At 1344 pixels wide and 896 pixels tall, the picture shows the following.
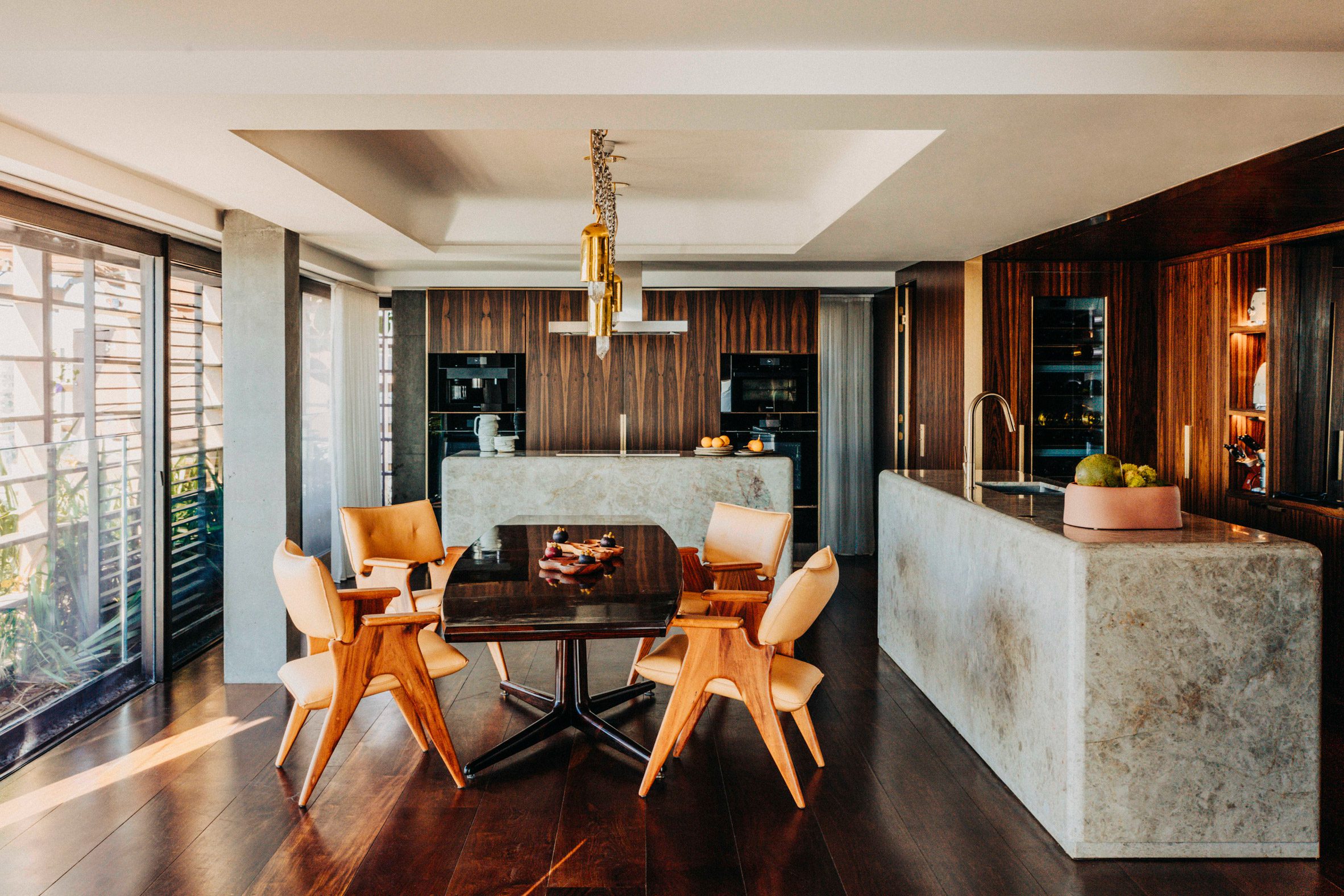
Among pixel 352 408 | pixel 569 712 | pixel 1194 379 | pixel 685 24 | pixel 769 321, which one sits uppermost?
pixel 685 24

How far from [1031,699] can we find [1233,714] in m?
0.56

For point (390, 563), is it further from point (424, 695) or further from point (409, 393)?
point (409, 393)

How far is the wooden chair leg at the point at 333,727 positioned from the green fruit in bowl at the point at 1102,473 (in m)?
2.55

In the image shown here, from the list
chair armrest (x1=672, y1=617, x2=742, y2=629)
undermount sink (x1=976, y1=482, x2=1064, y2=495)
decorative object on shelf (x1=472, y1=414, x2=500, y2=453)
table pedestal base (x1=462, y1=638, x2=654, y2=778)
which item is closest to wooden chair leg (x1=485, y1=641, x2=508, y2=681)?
table pedestal base (x1=462, y1=638, x2=654, y2=778)

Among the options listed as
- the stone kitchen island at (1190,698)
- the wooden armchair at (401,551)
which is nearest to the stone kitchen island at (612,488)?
the wooden armchair at (401,551)

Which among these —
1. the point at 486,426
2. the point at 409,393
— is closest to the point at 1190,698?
the point at 486,426

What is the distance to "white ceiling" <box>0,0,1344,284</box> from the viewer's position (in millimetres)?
2291

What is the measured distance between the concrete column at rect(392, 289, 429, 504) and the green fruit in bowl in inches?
214

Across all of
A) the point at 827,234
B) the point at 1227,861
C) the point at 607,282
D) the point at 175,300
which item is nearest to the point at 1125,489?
the point at 1227,861

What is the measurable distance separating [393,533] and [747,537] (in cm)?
173

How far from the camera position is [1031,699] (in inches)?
110

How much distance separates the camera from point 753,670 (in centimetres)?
290

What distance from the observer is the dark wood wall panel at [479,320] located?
274 inches

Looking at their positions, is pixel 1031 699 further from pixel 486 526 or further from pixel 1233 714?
pixel 486 526
